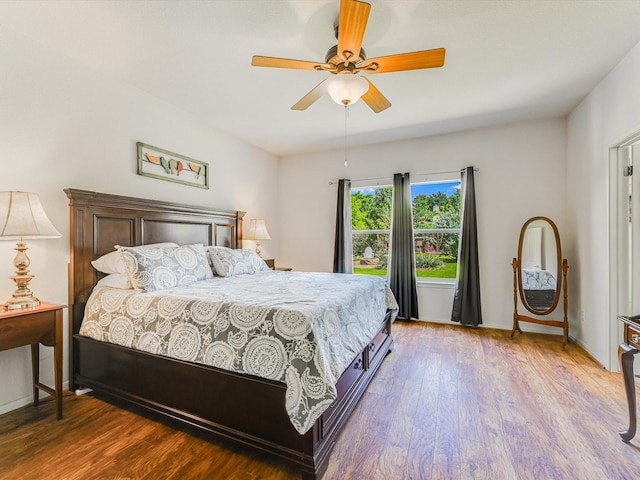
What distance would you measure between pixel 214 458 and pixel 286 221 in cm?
386

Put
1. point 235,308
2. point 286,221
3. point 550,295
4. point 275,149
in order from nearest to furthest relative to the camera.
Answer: point 235,308 → point 550,295 → point 275,149 → point 286,221

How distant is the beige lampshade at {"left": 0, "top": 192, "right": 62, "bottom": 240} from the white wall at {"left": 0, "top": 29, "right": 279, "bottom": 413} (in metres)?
0.35

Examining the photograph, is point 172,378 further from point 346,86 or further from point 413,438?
point 346,86

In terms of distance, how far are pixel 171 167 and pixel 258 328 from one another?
7.88 ft

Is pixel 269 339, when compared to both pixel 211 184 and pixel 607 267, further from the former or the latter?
pixel 607 267

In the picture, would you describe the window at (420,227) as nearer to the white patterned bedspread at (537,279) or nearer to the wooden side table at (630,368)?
the white patterned bedspread at (537,279)

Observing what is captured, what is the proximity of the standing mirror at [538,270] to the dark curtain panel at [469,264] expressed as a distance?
16.8 inches

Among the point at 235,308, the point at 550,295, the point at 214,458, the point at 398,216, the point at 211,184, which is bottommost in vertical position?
the point at 214,458

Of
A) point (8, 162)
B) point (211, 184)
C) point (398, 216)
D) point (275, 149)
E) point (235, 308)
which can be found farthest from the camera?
point (275, 149)

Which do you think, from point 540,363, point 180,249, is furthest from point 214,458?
point 540,363

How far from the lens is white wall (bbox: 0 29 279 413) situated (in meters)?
2.05

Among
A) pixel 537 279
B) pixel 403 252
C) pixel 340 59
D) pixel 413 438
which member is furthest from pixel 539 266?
pixel 340 59

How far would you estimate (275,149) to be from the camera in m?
4.75

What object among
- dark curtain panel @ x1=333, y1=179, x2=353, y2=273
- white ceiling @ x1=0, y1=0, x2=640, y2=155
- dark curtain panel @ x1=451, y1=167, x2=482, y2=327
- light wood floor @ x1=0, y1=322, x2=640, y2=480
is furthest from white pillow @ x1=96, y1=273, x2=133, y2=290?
dark curtain panel @ x1=451, y1=167, x2=482, y2=327
